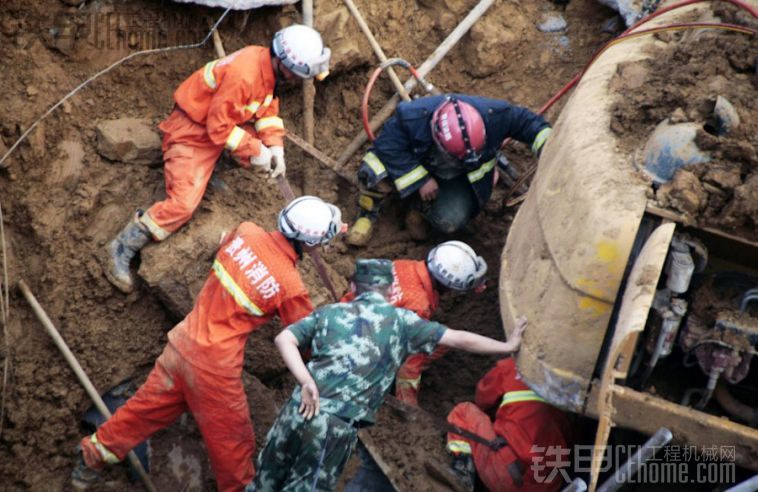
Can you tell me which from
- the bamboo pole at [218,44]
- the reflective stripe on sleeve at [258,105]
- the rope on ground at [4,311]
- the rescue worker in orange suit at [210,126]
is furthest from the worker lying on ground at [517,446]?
the bamboo pole at [218,44]

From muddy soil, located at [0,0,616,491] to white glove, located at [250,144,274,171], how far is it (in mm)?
528

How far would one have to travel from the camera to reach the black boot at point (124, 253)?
6.06 meters

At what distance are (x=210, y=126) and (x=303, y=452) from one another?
2300mm

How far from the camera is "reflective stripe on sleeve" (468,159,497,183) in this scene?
679 centimetres

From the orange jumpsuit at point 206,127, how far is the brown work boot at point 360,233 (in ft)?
4.13

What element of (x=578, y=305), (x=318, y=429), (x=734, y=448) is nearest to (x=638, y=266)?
(x=578, y=305)

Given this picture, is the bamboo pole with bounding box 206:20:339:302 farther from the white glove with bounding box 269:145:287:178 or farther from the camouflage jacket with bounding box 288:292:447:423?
the camouflage jacket with bounding box 288:292:447:423

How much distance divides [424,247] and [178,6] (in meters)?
2.68

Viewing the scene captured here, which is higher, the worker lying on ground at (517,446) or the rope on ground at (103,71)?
the rope on ground at (103,71)

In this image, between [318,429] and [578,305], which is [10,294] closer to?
[318,429]

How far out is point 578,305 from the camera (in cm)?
464

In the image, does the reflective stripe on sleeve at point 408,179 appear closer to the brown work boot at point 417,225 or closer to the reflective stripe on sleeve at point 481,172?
the reflective stripe on sleeve at point 481,172

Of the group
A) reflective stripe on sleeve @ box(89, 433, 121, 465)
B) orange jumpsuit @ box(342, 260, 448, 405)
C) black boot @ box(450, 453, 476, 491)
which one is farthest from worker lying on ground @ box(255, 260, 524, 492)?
reflective stripe on sleeve @ box(89, 433, 121, 465)

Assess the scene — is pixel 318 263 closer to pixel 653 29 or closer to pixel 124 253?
pixel 124 253
